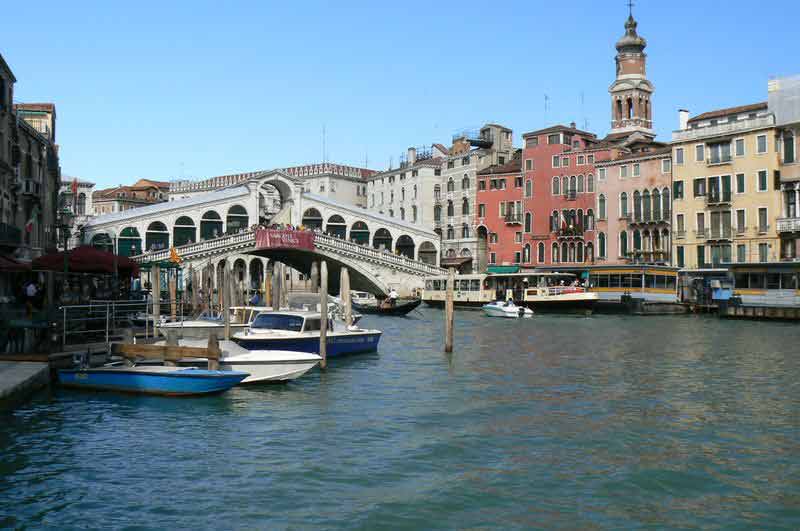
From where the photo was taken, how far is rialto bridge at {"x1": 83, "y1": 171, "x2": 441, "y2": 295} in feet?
158

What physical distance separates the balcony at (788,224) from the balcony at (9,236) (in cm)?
3603

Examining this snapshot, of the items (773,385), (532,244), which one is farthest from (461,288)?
(773,385)

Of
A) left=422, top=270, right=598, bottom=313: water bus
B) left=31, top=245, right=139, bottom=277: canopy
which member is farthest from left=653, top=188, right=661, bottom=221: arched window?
left=31, top=245, right=139, bottom=277: canopy

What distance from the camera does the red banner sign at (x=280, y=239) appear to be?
48.3 m

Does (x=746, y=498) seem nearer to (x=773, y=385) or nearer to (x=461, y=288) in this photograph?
→ (x=773, y=385)

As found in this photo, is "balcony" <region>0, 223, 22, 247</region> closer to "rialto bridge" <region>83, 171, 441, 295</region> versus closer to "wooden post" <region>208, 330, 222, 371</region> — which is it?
"wooden post" <region>208, 330, 222, 371</region>

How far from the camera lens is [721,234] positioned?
46.2 m

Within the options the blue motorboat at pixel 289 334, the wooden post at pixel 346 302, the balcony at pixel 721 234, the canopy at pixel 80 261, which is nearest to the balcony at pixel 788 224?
the balcony at pixel 721 234

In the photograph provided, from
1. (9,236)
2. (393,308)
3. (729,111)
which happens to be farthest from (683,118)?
(9,236)

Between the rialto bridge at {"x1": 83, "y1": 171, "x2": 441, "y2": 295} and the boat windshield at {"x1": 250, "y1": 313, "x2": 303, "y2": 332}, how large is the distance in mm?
23298

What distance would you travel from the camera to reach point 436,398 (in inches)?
650

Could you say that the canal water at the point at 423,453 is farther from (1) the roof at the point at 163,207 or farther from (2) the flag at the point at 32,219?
(1) the roof at the point at 163,207

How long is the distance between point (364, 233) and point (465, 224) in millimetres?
7832

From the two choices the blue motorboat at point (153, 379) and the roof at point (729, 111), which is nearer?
the blue motorboat at point (153, 379)
